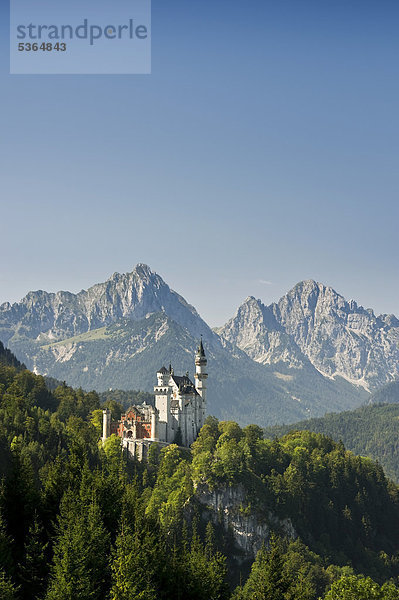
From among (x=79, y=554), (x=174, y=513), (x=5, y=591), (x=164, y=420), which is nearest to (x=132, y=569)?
(x=79, y=554)

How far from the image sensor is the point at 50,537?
63.6m

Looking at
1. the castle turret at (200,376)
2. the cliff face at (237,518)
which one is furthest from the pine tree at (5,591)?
the castle turret at (200,376)

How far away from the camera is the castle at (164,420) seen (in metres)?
151

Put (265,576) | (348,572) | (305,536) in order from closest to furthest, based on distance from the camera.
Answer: (265,576) < (348,572) < (305,536)

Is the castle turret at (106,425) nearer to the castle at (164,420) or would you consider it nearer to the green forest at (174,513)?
the castle at (164,420)

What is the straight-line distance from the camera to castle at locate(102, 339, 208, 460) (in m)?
151

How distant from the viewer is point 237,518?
5733 inches

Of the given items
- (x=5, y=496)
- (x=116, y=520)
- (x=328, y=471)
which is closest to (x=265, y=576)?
(x=116, y=520)

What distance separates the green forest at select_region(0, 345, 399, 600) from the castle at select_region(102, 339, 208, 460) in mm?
3986

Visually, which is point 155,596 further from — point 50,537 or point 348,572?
point 348,572

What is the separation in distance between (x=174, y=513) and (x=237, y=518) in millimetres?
16881

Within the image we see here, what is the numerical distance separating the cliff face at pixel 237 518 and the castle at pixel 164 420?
620 inches

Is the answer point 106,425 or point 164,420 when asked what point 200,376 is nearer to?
point 164,420

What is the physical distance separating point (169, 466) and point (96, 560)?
276 ft
